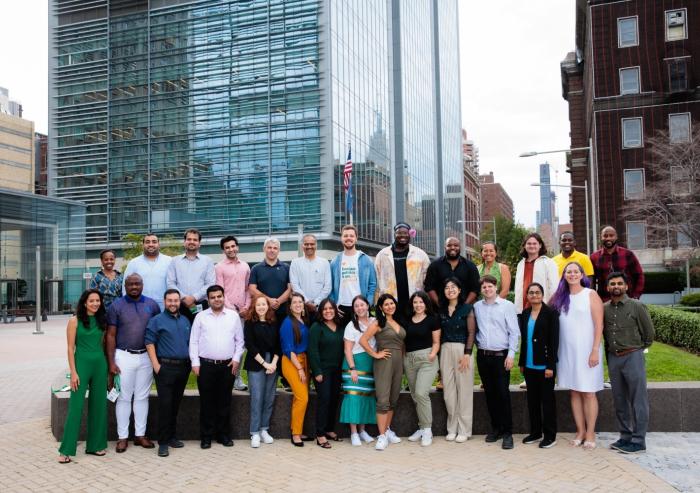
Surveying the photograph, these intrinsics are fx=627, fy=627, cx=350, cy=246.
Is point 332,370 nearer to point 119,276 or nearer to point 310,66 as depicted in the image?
point 119,276

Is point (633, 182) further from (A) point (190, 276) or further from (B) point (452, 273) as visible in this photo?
(A) point (190, 276)

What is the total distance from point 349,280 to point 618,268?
3.66 m

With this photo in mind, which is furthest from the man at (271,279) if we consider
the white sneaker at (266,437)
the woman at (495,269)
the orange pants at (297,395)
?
the woman at (495,269)

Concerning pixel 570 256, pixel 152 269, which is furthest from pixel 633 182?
pixel 152 269

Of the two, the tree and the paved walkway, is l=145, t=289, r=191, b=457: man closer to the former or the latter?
the paved walkway

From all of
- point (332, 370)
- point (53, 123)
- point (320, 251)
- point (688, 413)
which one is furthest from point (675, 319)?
point (53, 123)

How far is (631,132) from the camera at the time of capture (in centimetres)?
4688

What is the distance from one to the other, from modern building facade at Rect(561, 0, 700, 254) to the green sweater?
4124cm

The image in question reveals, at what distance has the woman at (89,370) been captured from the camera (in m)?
7.50

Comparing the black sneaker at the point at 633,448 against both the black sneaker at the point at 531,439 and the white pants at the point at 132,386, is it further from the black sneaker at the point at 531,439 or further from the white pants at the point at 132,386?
the white pants at the point at 132,386

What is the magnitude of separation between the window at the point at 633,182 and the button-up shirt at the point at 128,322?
44.4m

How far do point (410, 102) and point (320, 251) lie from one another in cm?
3137

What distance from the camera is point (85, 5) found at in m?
57.5

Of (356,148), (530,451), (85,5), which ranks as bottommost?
(530,451)
